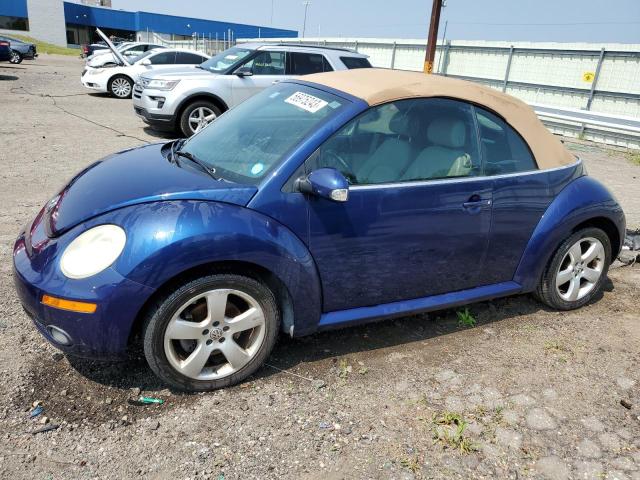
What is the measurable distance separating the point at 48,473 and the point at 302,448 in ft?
3.63

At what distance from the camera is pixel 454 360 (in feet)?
10.7

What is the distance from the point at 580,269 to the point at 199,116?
7332 mm

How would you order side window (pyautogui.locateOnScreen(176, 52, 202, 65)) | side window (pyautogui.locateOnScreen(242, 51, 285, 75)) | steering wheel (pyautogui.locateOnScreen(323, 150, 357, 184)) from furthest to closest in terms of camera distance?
side window (pyautogui.locateOnScreen(176, 52, 202, 65)), side window (pyautogui.locateOnScreen(242, 51, 285, 75)), steering wheel (pyautogui.locateOnScreen(323, 150, 357, 184))

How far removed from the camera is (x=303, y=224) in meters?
2.75

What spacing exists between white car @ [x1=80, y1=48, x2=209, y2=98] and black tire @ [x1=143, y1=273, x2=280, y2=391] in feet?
46.2

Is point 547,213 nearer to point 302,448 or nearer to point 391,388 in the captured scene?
point 391,388

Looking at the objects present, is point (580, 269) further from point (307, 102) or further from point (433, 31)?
point (433, 31)

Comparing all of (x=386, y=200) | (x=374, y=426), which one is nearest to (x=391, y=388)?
(x=374, y=426)

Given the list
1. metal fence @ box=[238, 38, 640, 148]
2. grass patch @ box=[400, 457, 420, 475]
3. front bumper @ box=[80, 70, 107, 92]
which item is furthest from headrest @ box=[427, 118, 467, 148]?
front bumper @ box=[80, 70, 107, 92]

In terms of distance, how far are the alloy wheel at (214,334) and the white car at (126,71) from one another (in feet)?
46.1

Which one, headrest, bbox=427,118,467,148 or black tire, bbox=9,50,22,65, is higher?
headrest, bbox=427,118,467,148

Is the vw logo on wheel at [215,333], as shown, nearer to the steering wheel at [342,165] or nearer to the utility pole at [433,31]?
the steering wheel at [342,165]

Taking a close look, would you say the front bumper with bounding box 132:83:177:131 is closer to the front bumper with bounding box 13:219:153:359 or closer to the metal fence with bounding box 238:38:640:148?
the front bumper with bounding box 13:219:153:359

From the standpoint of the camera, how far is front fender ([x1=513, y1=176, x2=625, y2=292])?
3.52 metres
